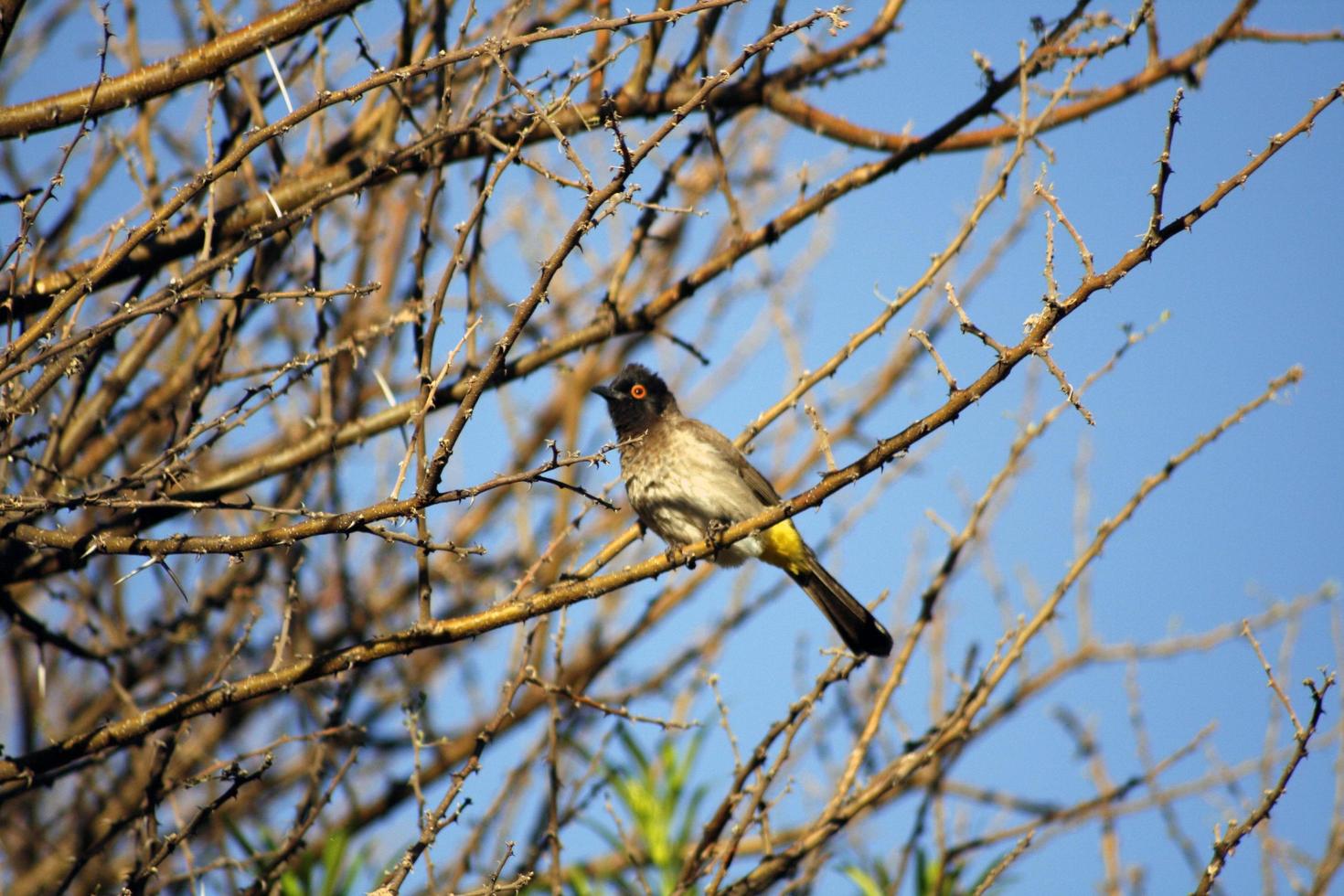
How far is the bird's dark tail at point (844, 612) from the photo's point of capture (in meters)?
5.17

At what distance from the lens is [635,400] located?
5777 millimetres

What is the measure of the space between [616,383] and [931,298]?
168 centimetres

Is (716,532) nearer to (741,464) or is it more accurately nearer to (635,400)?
(741,464)

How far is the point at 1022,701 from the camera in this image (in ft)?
18.1

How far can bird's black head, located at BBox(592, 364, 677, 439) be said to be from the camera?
5.73 metres

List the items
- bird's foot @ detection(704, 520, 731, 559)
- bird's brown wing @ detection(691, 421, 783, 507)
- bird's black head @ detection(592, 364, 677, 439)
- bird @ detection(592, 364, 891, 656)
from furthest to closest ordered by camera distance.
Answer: bird's black head @ detection(592, 364, 677, 439) < bird's brown wing @ detection(691, 421, 783, 507) < bird @ detection(592, 364, 891, 656) < bird's foot @ detection(704, 520, 731, 559)

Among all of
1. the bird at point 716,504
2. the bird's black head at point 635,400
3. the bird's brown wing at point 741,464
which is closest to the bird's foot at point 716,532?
the bird at point 716,504

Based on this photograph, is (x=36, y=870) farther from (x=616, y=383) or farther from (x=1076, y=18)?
(x=1076, y=18)

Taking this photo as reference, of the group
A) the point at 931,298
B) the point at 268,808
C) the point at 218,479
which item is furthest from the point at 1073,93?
the point at 268,808

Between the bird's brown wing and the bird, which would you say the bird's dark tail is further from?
the bird's brown wing

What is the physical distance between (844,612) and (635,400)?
57.0 inches

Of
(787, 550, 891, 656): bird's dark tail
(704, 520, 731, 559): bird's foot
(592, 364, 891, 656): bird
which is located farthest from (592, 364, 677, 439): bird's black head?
(787, 550, 891, 656): bird's dark tail

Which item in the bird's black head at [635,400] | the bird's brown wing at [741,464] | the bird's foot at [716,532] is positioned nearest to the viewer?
the bird's foot at [716,532]

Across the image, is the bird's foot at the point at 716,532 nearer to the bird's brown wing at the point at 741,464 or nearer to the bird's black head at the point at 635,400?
the bird's brown wing at the point at 741,464
